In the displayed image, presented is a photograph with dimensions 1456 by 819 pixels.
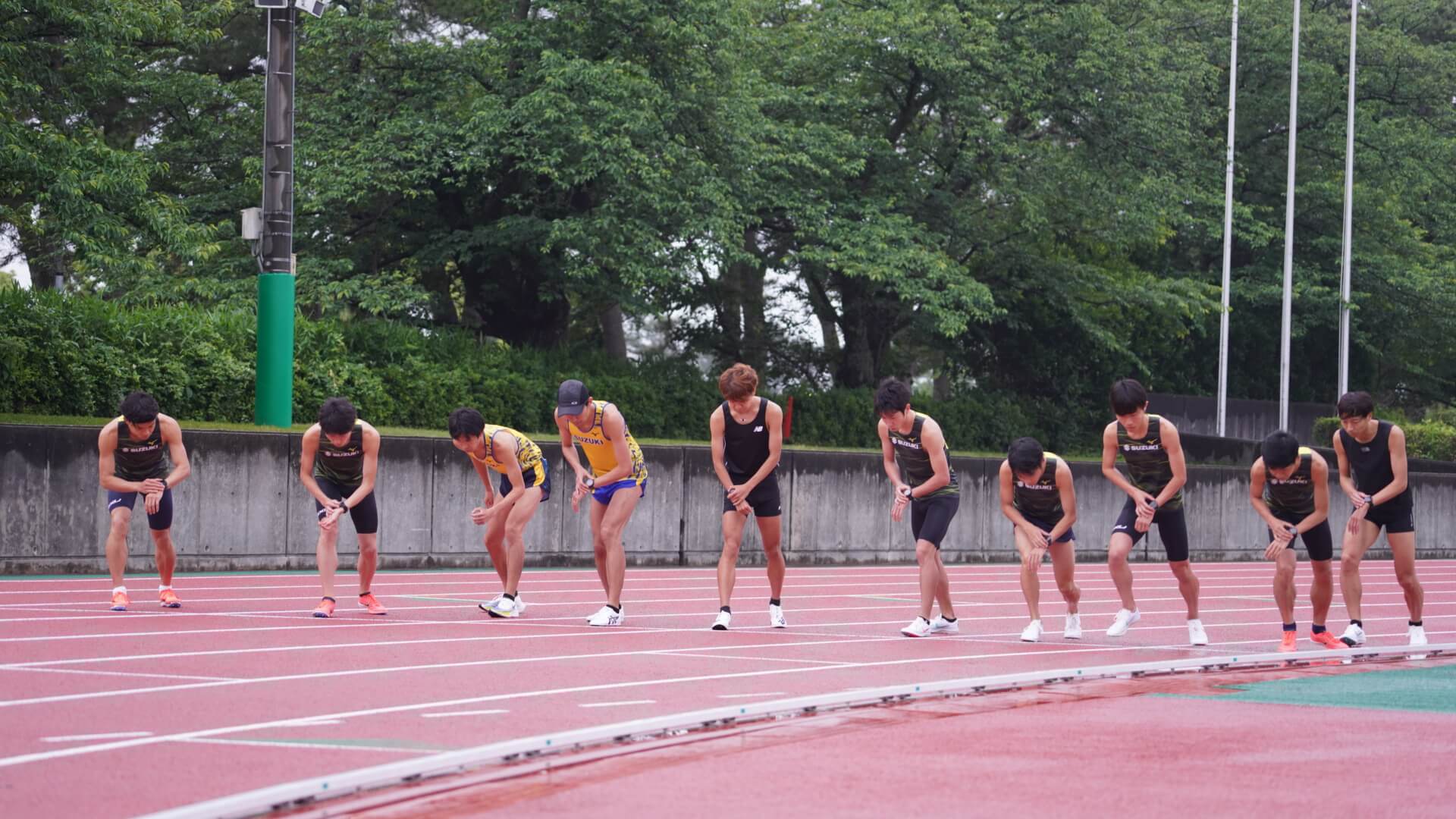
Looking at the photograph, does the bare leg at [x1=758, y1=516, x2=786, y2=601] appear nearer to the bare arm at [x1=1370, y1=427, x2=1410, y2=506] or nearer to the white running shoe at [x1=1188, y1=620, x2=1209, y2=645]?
the white running shoe at [x1=1188, y1=620, x2=1209, y2=645]

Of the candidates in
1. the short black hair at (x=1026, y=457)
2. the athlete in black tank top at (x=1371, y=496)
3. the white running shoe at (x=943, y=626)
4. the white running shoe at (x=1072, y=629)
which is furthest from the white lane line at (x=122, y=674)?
the athlete in black tank top at (x=1371, y=496)

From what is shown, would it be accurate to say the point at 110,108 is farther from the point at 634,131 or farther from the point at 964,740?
the point at 964,740

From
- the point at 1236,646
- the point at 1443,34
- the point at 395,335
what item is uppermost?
the point at 1443,34

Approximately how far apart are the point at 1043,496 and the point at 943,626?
57.9 inches

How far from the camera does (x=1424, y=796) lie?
645 centimetres

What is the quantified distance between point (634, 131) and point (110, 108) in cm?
1070

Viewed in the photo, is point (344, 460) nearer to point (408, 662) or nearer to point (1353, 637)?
point (408, 662)

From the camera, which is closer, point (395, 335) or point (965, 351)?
point (395, 335)

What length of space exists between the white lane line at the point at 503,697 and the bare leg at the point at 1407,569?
176cm

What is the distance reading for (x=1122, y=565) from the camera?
1277 centimetres

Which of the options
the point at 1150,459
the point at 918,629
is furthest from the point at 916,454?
the point at 1150,459

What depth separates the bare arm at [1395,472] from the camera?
12.4 m

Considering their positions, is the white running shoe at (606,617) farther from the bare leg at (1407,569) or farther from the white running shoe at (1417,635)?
the white running shoe at (1417,635)

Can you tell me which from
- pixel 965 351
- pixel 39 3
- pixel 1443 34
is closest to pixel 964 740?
pixel 39 3
